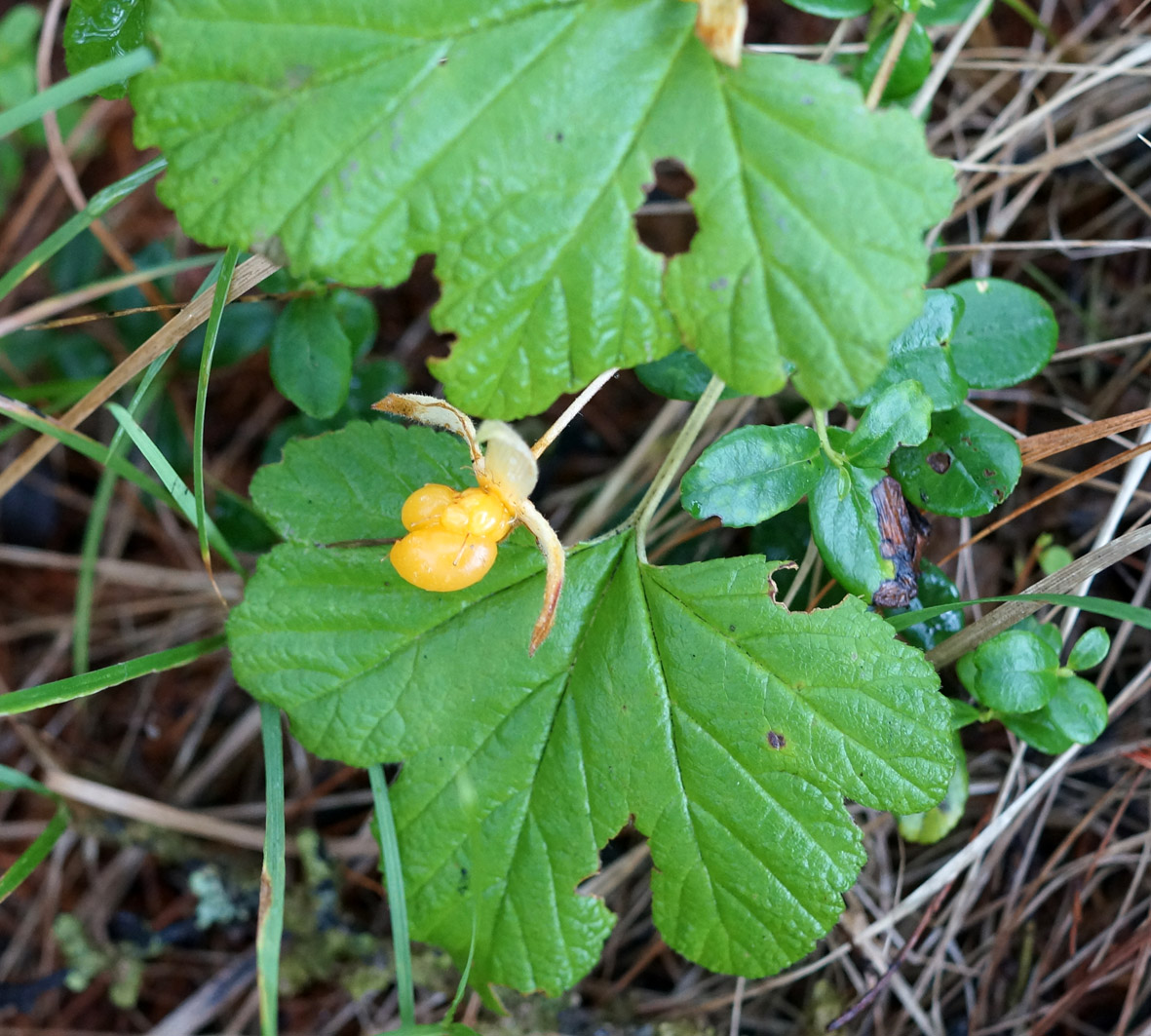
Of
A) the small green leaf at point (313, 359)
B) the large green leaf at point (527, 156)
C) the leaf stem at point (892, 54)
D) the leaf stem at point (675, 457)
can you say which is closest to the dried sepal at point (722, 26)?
the large green leaf at point (527, 156)

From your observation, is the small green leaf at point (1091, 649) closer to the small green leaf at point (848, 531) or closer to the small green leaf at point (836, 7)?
the small green leaf at point (848, 531)

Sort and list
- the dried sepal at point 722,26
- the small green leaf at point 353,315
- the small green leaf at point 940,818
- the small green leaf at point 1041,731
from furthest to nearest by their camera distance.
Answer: the small green leaf at point 353,315 → the small green leaf at point 940,818 → the small green leaf at point 1041,731 → the dried sepal at point 722,26

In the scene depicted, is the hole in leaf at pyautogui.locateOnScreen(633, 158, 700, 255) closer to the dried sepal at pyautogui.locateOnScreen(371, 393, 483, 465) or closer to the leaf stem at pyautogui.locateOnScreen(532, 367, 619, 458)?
the leaf stem at pyautogui.locateOnScreen(532, 367, 619, 458)

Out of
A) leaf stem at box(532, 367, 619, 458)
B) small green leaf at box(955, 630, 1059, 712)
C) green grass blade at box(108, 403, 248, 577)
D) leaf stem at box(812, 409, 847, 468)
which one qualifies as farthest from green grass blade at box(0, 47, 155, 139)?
small green leaf at box(955, 630, 1059, 712)

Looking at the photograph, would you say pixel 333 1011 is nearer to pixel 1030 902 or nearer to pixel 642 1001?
pixel 642 1001

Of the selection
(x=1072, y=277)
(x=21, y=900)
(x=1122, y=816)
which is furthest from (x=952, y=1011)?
(x=21, y=900)
